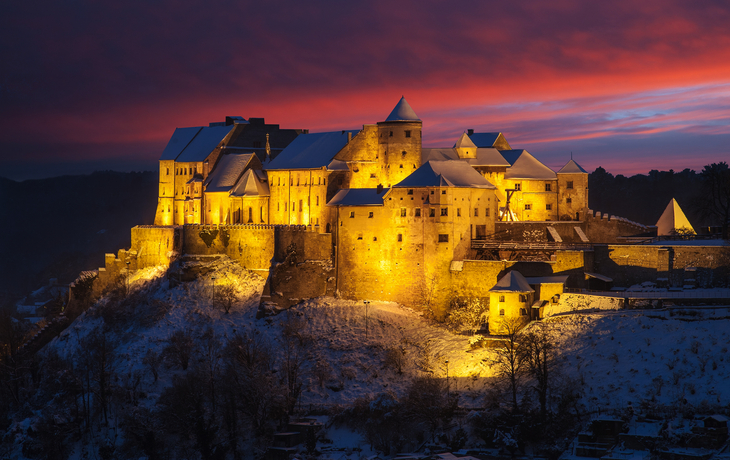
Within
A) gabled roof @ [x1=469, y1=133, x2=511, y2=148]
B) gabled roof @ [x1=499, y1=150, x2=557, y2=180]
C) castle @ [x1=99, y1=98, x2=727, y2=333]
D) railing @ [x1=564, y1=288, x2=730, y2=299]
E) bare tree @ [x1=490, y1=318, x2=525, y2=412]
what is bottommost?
bare tree @ [x1=490, y1=318, x2=525, y2=412]

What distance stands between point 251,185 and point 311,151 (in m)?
6.75

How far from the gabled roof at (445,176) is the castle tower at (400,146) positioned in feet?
15.5

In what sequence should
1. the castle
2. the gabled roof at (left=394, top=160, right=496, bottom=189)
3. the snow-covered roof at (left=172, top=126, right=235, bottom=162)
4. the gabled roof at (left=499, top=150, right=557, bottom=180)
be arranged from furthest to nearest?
the snow-covered roof at (left=172, top=126, right=235, bottom=162), the gabled roof at (left=499, top=150, right=557, bottom=180), the gabled roof at (left=394, top=160, right=496, bottom=189), the castle

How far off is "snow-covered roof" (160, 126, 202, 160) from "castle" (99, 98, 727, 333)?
2.77 meters

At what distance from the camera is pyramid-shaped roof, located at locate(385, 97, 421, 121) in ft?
254

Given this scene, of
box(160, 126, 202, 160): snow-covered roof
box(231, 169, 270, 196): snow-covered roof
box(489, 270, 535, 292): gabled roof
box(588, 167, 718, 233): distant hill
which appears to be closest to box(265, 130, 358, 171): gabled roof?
box(231, 169, 270, 196): snow-covered roof

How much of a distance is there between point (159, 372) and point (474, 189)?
29.2 metres

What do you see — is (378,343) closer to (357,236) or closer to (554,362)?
(357,236)

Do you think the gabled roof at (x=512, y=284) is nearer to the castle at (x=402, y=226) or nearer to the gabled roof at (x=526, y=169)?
the castle at (x=402, y=226)

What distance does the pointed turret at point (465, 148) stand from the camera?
81.1 metres

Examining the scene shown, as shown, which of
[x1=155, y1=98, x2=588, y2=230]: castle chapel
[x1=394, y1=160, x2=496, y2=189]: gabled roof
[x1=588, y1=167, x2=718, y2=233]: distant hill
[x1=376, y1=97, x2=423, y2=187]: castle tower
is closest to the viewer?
[x1=394, y1=160, x2=496, y2=189]: gabled roof

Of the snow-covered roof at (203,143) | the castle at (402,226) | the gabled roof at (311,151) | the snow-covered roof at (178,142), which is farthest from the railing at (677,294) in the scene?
the snow-covered roof at (178,142)

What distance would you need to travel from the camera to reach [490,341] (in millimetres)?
61375

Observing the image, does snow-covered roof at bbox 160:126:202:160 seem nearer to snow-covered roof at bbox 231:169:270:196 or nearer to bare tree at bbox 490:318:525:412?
snow-covered roof at bbox 231:169:270:196
